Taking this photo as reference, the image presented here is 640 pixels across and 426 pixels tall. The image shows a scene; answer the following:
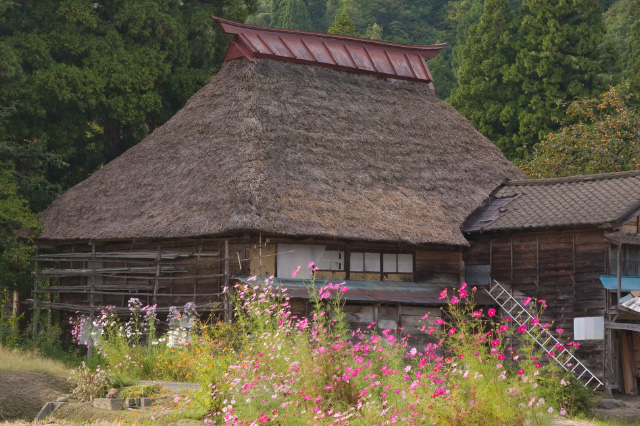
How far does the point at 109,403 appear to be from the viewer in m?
13.8

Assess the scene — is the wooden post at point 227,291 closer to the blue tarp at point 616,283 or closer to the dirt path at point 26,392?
the dirt path at point 26,392

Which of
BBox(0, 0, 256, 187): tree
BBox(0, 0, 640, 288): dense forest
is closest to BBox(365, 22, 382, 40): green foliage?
BBox(0, 0, 640, 288): dense forest

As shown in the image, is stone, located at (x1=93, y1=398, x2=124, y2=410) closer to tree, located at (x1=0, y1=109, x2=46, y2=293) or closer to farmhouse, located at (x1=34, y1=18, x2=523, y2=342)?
farmhouse, located at (x1=34, y1=18, x2=523, y2=342)

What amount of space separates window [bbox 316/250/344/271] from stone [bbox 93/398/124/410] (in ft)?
22.2

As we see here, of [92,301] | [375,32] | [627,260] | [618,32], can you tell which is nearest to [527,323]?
[627,260]

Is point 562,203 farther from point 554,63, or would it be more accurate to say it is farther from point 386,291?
point 554,63

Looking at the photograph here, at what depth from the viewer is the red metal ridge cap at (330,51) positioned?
23328 millimetres

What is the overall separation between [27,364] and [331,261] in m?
6.72

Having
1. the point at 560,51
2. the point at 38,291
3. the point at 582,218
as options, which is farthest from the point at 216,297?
the point at 560,51

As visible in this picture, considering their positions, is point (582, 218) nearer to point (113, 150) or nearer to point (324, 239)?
point (324, 239)

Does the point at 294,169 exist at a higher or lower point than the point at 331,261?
higher

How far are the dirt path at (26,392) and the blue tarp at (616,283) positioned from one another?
35.4 feet

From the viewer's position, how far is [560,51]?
33594mm

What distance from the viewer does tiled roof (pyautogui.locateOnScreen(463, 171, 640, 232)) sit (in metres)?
19.1
